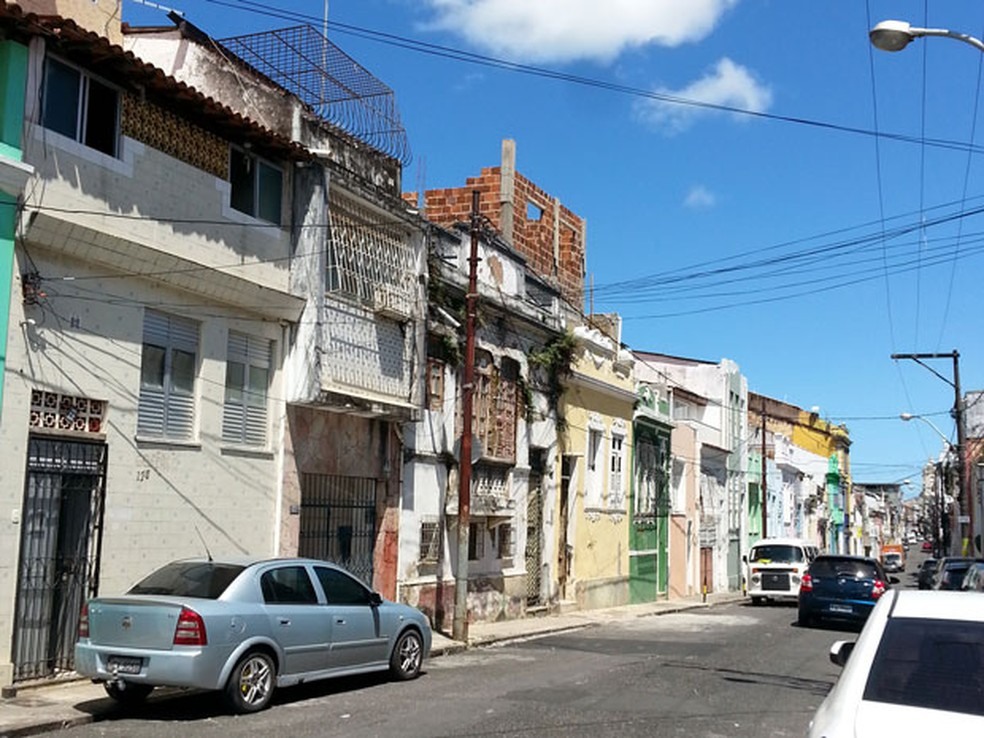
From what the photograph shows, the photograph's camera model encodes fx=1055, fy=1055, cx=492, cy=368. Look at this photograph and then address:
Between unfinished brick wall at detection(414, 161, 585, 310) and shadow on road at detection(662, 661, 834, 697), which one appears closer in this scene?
shadow on road at detection(662, 661, 834, 697)

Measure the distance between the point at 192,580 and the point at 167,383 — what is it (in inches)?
159

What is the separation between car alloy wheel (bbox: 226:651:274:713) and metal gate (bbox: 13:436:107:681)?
2972 mm

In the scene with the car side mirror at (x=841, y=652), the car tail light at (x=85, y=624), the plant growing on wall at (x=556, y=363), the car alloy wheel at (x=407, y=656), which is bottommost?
the car alloy wheel at (x=407, y=656)

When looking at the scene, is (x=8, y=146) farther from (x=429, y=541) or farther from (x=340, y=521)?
(x=429, y=541)

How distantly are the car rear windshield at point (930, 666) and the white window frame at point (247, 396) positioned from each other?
11.6 metres

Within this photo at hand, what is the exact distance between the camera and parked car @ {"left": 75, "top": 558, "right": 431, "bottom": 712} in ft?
33.1

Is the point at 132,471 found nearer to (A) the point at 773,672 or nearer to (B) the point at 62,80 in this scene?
(B) the point at 62,80

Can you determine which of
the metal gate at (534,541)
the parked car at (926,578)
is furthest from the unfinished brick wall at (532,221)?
the parked car at (926,578)

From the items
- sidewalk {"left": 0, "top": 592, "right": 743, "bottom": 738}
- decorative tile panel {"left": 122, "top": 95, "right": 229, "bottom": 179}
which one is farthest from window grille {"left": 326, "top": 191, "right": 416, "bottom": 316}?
sidewalk {"left": 0, "top": 592, "right": 743, "bottom": 738}

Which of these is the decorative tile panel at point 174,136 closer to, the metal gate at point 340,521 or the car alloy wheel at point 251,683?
the metal gate at point 340,521

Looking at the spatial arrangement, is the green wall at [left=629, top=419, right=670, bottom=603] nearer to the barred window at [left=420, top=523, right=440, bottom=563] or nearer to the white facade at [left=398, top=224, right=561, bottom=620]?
the white facade at [left=398, top=224, right=561, bottom=620]

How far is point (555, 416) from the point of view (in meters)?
26.5

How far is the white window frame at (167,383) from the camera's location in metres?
13.9

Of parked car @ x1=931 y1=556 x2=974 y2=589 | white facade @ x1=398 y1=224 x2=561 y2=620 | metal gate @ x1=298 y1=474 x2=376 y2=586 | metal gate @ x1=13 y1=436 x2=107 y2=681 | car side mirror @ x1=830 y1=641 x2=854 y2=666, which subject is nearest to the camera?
car side mirror @ x1=830 y1=641 x2=854 y2=666
